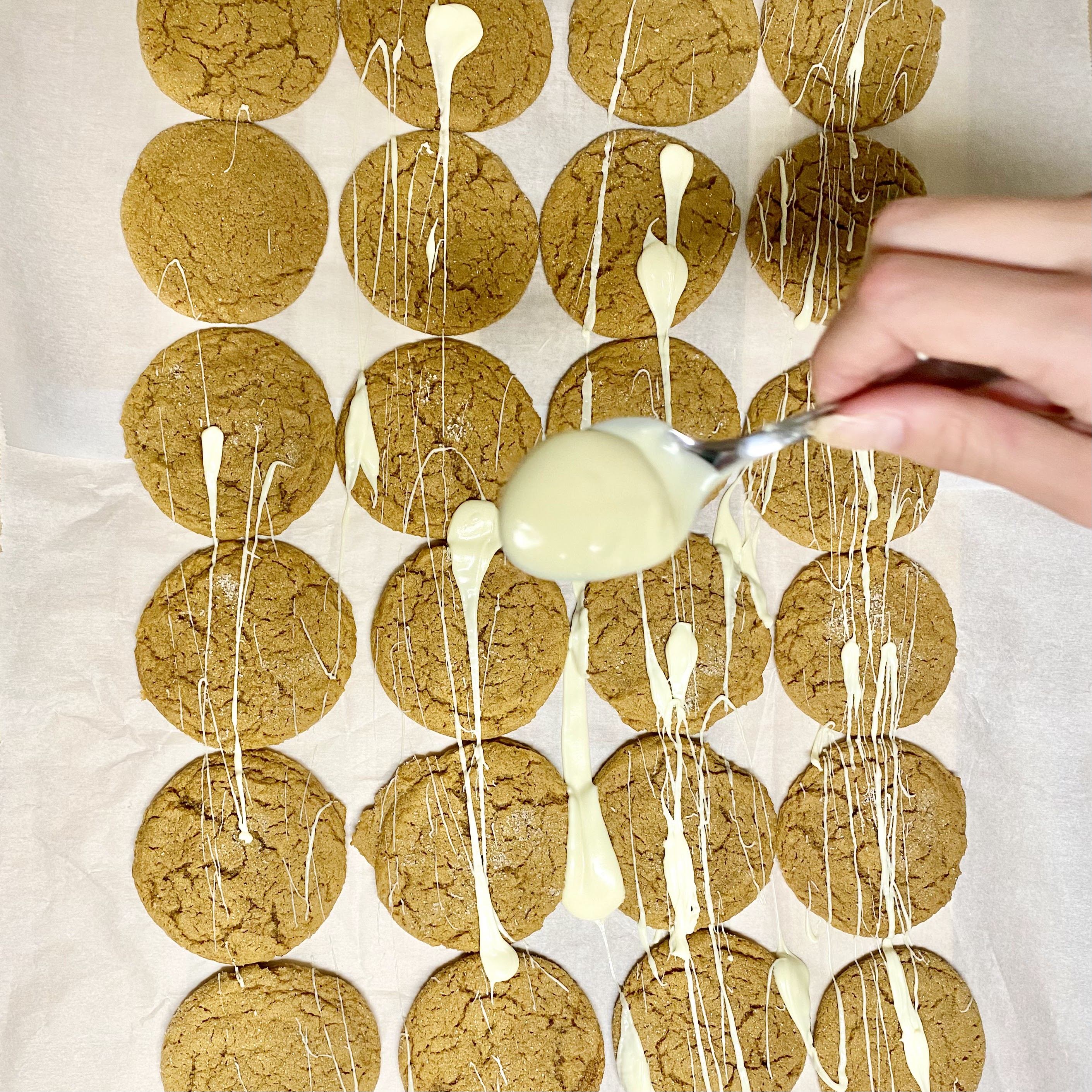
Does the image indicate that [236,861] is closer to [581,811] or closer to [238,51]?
[581,811]

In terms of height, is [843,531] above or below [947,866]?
above

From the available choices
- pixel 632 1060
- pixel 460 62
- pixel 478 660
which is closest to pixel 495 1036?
pixel 632 1060

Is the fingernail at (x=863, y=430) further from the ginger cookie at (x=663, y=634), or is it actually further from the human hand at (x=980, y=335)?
the ginger cookie at (x=663, y=634)

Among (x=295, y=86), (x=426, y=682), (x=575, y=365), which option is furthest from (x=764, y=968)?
(x=295, y=86)

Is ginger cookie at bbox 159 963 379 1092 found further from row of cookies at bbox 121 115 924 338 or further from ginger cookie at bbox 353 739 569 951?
row of cookies at bbox 121 115 924 338

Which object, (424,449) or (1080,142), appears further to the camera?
(1080,142)

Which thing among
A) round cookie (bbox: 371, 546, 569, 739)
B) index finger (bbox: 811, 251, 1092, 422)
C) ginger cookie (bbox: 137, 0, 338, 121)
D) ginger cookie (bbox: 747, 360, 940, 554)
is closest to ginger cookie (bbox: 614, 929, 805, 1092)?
round cookie (bbox: 371, 546, 569, 739)

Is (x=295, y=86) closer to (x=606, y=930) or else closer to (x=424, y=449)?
(x=424, y=449)
